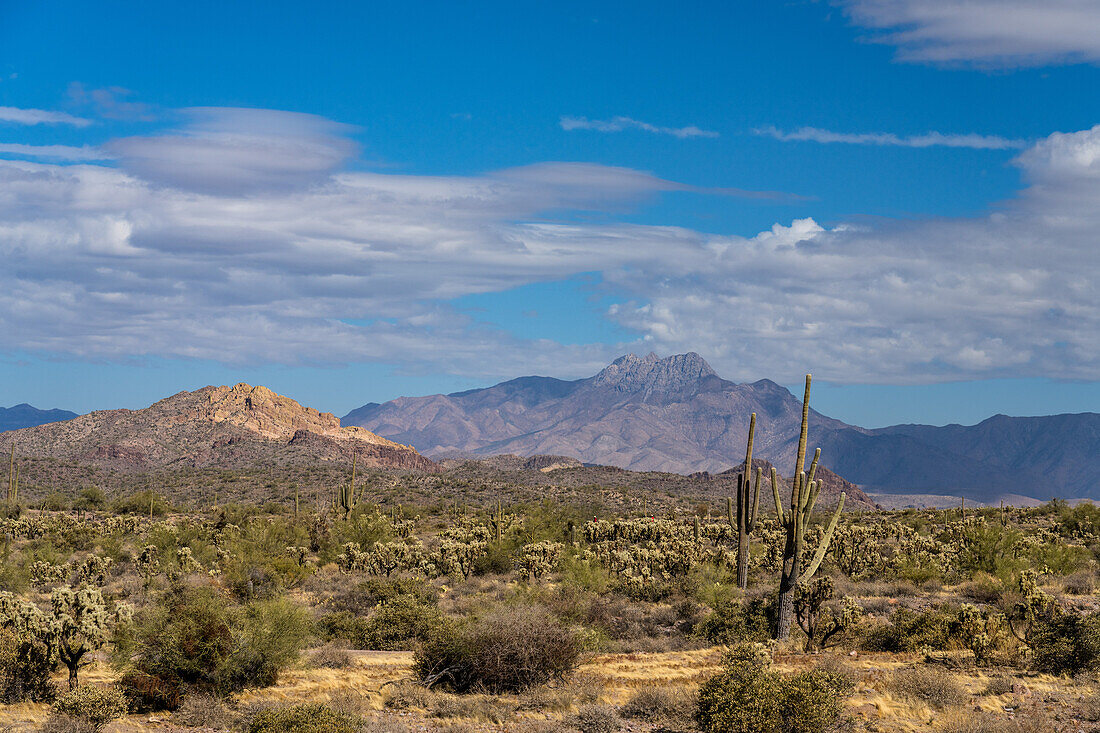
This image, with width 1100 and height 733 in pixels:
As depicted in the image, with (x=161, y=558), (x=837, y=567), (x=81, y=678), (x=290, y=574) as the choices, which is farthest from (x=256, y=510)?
(x=81, y=678)

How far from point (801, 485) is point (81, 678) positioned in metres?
14.5

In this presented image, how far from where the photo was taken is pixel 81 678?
15977mm

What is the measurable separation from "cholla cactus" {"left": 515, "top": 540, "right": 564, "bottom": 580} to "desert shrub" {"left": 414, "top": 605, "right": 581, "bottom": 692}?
1361cm

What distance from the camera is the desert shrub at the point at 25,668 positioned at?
14070 millimetres

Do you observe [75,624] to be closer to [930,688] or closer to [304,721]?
[304,721]

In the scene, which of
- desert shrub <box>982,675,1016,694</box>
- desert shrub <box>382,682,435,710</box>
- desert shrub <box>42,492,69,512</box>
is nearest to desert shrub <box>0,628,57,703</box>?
desert shrub <box>382,682,435,710</box>

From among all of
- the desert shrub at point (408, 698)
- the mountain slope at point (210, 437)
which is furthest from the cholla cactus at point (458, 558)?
the mountain slope at point (210, 437)

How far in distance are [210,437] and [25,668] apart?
356ft

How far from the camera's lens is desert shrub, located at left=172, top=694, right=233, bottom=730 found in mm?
13836

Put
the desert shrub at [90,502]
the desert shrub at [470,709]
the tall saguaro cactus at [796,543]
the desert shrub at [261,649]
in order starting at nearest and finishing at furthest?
the desert shrub at [470,709] < the desert shrub at [261,649] < the tall saguaro cactus at [796,543] < the desert shrub at [90,502]

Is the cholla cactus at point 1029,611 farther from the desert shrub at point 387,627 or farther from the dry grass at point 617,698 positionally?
the desert shrub at point 387,627

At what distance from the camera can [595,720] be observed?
45.2 ft

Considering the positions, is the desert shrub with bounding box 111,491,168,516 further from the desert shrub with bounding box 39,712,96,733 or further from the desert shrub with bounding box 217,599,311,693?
the desert shrub with bounding box 39,712,96,733

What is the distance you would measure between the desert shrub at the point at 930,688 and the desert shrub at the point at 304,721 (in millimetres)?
8862
